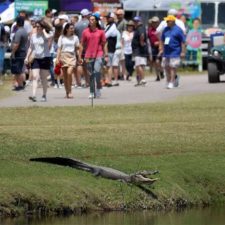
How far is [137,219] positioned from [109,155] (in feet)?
8.83

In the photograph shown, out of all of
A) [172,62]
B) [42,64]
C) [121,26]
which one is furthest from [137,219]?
[121,26]

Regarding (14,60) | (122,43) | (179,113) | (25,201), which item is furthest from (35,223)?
(122,43)

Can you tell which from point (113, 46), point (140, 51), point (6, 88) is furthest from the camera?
point (140, 51)

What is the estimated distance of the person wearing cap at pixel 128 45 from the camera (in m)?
34.8

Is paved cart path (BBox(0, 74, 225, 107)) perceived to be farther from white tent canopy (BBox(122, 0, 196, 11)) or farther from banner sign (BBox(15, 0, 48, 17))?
white tent canopy (BBox(122, 0, 196, 11))

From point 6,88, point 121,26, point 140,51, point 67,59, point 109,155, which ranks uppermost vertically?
point 109,155

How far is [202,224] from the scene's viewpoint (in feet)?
44.4

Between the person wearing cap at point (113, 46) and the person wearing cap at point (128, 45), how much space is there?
6.44 feet

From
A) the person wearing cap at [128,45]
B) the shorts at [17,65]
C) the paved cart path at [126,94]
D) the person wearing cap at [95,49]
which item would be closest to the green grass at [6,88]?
the paved cart path at [126,94]

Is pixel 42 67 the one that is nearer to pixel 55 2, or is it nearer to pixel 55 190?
pixel 55 190

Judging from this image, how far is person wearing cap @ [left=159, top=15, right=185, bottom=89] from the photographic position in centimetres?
3017

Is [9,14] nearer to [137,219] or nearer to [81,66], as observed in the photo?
[81,66]

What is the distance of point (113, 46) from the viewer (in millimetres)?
32344

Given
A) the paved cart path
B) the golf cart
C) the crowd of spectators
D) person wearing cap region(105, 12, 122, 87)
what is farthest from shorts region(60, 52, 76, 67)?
the golf cart
